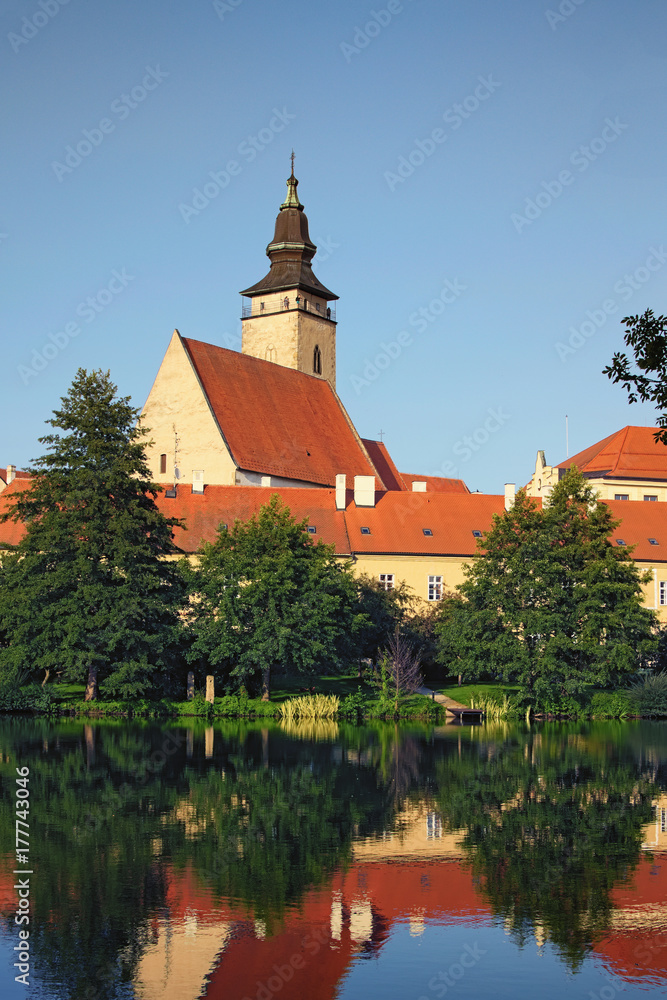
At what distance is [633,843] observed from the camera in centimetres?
1711

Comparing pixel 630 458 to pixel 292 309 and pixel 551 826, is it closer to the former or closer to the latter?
pixel 292 309

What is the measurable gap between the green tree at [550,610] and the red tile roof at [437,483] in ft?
109

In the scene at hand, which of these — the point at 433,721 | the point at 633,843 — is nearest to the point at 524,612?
the point at 433,721

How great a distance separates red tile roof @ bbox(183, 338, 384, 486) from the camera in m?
61.1

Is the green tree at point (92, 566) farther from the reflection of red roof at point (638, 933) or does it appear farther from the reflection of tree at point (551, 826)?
the reflection of red roof at point (638, 933)

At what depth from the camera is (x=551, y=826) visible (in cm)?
1838

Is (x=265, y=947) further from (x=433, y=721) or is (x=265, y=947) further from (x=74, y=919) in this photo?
(x=433, y=721)

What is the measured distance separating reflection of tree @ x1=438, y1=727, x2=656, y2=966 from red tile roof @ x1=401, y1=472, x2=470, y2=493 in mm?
47558

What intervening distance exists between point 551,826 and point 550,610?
2293cm

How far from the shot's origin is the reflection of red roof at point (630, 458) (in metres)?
68.8

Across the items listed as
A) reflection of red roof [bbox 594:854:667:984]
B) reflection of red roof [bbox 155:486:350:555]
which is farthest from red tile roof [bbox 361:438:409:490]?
reflection of red roof [bbox 594:854:667:984]

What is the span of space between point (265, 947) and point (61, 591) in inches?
1125

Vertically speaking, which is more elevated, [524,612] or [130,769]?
[524,612]

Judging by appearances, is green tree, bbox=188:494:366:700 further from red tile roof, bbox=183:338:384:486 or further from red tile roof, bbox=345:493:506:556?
red tile roof, bbox=183:338:384:486
